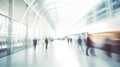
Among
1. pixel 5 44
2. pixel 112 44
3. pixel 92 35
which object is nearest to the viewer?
pixel 112 44

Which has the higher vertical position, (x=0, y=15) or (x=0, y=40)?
(x=0, y=15)

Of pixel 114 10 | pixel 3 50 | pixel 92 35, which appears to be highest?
pixel 114 10

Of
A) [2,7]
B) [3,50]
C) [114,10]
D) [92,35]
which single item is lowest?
[3,50]

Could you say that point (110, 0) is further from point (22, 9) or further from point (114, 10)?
point (22, 9)

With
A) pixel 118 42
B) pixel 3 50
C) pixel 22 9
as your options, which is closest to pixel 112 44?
pixel 118 42

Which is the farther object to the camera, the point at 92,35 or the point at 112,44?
the point at 92,35

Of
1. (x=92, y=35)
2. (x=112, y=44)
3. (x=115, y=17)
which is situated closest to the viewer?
(x=115, y=17)

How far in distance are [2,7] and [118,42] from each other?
27.3 ft

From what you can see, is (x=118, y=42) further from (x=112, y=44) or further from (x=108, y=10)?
(x=108, y=10)

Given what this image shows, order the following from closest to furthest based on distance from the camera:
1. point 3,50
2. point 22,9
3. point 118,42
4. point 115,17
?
point 115,17 < point 118,42 < point 3,50 < point 22,9

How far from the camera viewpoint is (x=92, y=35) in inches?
664

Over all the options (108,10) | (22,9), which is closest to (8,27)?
(22,9)

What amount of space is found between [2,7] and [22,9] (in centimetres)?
679

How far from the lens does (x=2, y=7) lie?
12.1 m
